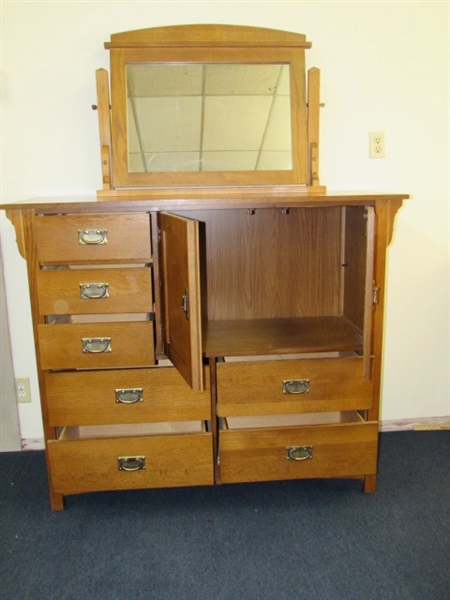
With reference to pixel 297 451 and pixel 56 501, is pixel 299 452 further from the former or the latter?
pixel 56 501

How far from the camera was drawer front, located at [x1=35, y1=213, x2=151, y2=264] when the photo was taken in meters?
1.44

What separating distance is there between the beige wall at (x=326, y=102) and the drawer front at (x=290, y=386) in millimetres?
553

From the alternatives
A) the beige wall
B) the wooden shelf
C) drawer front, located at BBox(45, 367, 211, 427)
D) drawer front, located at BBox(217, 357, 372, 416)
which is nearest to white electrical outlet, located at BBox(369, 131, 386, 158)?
the beige wall

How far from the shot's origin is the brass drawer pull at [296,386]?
158cm

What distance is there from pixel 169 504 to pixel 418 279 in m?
1.24

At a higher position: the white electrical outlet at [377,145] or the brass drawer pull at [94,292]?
the white electrical outlet at [377,145]

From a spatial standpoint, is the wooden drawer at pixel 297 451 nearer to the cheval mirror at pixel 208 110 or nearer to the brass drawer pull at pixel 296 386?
the brass drawer pull at pixel 296 386

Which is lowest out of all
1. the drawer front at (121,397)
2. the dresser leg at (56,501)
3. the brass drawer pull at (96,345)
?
the dresser leg at (56,501)

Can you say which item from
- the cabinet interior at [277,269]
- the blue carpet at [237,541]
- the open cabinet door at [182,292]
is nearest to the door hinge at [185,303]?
the open cabinet door at [182,292]

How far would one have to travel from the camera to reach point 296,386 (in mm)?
1584

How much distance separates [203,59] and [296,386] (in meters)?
1.12

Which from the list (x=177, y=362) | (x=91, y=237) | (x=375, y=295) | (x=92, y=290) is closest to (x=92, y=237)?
(x=91, y=237)

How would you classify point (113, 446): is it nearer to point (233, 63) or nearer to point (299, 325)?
point (299, 325)

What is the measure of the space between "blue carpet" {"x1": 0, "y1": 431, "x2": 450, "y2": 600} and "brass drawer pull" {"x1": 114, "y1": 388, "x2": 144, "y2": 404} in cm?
37
